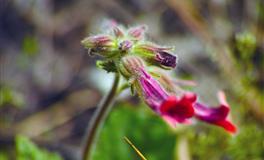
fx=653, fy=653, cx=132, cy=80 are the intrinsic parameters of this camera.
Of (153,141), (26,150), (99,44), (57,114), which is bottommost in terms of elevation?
(99,44)

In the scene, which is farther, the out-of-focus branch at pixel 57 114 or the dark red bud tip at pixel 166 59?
the out-of-focus branch at pixel 57 114

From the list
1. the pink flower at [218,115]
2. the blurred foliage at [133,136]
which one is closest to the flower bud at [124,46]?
the pink flower at [218,115]

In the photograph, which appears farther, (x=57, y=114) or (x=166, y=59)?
(x=57, y=114)

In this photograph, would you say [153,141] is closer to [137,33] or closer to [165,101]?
[137,33]

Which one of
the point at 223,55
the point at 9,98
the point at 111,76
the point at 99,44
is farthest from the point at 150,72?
the point at 111,76

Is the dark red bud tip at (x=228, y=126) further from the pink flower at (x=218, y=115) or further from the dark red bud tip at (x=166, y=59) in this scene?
the dark red bud tip at (x=166, y=59)

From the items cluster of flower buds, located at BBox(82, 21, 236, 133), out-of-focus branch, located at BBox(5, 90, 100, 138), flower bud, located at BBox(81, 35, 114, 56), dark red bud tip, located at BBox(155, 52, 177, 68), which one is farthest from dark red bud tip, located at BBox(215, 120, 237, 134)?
out-of-focus branch, located at BBox(5, 90, 100, 138)

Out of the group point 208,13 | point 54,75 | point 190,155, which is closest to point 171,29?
point 208,13
